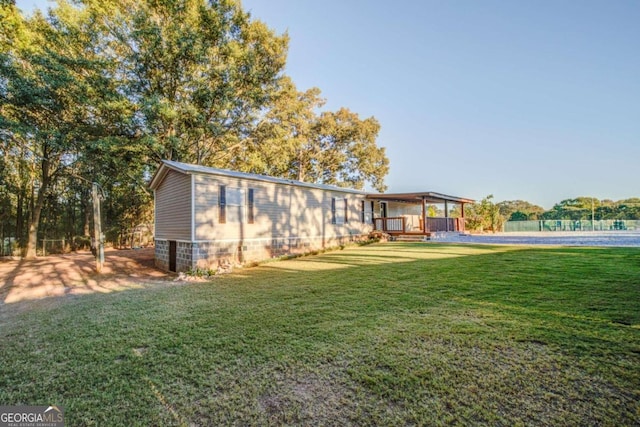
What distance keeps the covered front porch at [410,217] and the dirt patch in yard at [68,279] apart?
11812 mm

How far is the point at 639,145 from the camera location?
24812 mm

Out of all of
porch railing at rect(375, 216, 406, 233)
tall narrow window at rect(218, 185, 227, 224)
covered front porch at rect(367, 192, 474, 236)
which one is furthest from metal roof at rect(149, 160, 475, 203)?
porch railing at rect(375, 216, 406, 233)

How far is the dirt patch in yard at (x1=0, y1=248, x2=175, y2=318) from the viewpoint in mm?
6477

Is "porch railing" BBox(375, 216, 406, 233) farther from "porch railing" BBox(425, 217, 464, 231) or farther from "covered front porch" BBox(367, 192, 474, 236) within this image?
"porch railing" BBox(425, 217, 464, 231)

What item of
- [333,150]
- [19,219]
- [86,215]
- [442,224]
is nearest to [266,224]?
[442,224]

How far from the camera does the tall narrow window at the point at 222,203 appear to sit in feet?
31.3

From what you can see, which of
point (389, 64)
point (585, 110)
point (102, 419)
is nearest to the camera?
point (102, 419)

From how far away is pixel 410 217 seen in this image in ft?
66.8

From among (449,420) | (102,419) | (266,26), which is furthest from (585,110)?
(102,419)

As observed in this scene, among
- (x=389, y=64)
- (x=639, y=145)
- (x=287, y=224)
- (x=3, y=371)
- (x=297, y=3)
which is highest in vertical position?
(x=297, y=3)

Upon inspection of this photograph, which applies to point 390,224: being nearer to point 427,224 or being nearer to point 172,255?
point 427,224

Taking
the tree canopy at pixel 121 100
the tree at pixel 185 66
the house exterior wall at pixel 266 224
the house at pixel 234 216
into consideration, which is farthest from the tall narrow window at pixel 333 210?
the tree at pixel 185 66

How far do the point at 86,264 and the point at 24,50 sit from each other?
9576mm

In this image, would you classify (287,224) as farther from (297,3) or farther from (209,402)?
(297,3)
